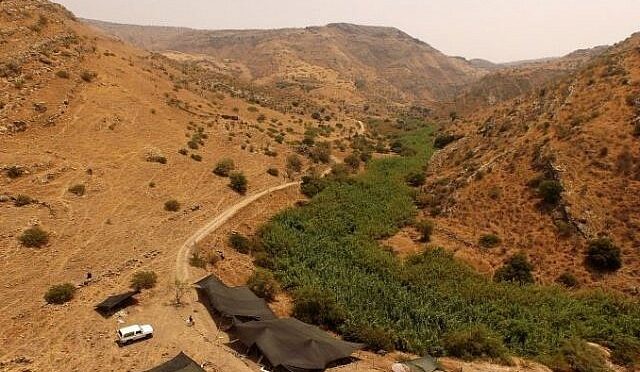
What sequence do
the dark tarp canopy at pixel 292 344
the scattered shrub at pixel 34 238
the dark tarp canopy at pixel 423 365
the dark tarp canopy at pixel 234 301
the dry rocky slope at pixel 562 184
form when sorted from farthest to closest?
1. the dry rocky slope at pixel 562 184
2. the scattered shrub at pixel 34 238
3. the dark tarp canopy at pixel 234 301
4. the dark tarp canopy at pixel 423 365
5. the dark tarp canopy at pixel 292 344

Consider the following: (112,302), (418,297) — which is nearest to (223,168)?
(112,302)

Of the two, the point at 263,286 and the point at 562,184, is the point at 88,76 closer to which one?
the point at 263,286

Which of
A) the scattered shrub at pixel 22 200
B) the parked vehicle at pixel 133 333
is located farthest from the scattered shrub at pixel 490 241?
the scattered shrub at pixel 22 200

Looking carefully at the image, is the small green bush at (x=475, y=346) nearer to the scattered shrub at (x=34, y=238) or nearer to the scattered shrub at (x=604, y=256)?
the scattered shrub at (x=604, y=256)

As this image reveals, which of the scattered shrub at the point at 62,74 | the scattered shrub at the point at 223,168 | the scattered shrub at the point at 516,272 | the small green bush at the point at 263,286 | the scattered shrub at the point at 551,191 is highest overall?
the scattered shrub at the point at 62,74

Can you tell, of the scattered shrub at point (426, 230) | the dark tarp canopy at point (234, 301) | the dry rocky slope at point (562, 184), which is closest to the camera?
the dark tarp canopy at point (234, 301)

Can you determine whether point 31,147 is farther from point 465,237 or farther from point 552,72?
point 552,72
